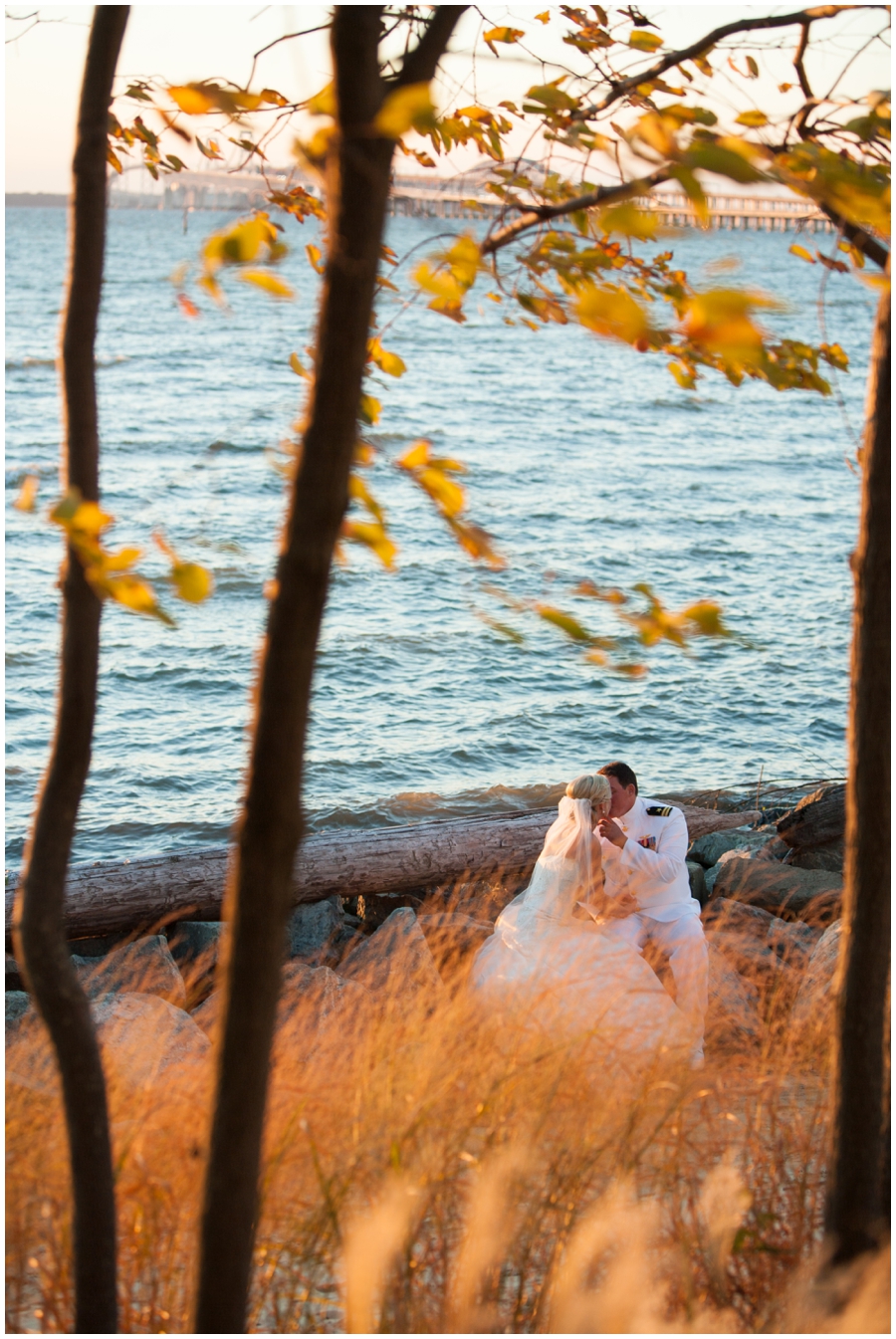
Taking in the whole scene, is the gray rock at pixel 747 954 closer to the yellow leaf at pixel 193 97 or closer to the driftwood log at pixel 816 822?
the driftwood log at pixel 816 822

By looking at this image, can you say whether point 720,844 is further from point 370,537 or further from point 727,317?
point 727,317

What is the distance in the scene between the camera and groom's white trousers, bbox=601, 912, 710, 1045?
19.6 ft

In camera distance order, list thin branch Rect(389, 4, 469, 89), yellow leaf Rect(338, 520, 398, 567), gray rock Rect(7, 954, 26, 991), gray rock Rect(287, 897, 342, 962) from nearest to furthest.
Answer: yellow leaf Rect(338, 520, 398, 567), thin branch Rect(389, 4, 469, 89), gray rock Rect(7, 954, 26, 991), gray rock Rect(287, 897, 342, 962)

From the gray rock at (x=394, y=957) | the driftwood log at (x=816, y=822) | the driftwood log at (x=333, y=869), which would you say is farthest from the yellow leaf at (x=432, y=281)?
the driftwood log at (x=816, y=822)

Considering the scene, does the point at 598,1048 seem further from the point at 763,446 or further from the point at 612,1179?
the point at 763,446

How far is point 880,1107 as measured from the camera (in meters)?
2.77

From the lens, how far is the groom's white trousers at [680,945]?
19.6ft

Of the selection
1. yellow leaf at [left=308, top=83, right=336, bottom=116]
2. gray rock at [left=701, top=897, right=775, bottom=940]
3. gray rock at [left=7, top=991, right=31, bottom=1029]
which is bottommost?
gray rock at [left=7, top=991, right=31, bottom=1029]

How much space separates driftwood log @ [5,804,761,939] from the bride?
1.41 m

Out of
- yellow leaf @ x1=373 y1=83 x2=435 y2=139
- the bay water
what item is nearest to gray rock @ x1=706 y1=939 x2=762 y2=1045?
the bay water

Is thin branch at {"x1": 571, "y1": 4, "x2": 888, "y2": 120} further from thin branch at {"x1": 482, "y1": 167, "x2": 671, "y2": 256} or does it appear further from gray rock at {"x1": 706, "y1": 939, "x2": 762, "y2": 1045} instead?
gray rock at {"x1": 706, "y1": 939, "x2": 762, "y2": 1045}

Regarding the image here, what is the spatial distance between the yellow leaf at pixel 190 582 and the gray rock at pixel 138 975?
428cm

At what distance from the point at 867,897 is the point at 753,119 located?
1.78 meters

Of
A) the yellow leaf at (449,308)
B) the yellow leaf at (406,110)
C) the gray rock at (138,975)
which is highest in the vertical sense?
the yellow leaf at (406,110)
